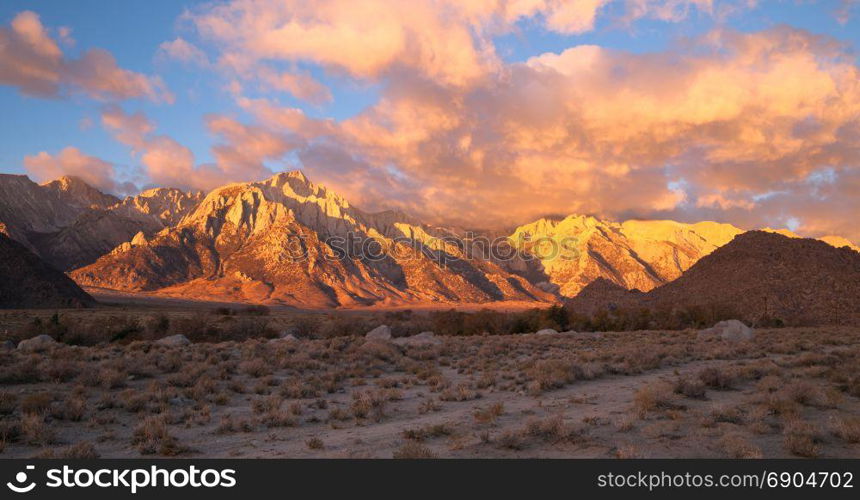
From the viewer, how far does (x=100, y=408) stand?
14586mm

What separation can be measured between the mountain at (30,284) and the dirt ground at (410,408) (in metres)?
109

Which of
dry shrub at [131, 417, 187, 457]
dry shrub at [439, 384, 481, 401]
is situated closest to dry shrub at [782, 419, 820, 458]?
dry shrub at [439, 384, 481, 401]

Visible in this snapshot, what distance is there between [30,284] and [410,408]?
132447mm

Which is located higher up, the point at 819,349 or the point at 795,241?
Answer: the point at 795,241

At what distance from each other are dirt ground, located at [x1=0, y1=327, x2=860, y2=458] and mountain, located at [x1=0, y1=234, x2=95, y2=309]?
109272mm

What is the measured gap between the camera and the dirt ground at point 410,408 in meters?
10.8

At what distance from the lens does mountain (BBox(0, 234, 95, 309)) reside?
110062mm

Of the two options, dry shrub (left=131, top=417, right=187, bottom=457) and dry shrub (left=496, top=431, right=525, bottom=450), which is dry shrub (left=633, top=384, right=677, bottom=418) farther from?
dry shrub (left=131, top=417, right=187, bottom=457)

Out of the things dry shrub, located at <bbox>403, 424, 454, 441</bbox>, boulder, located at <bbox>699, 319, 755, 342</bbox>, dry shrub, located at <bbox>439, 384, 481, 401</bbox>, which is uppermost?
dry shrub, located at <bbox>403, 424, 454, 441</bbox>

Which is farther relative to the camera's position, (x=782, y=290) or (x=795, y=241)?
(x=795, y=241)
